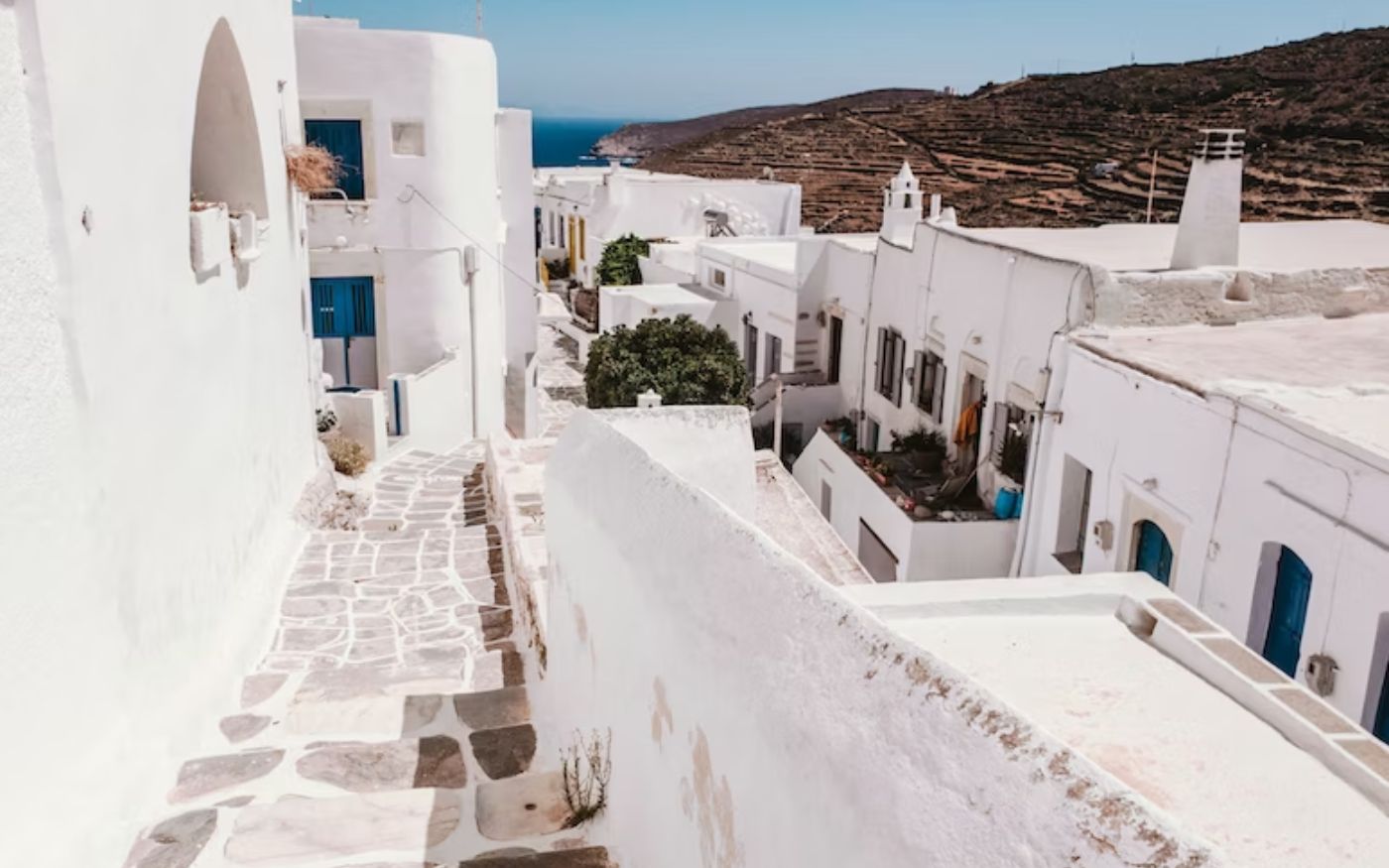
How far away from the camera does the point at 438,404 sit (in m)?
16.7

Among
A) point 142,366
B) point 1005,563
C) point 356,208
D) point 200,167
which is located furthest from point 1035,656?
point 356,208

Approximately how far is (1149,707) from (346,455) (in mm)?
10361

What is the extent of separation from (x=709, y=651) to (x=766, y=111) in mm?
105866

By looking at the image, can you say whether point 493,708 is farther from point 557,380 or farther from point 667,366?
point 557,380

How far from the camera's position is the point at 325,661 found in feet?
23.5

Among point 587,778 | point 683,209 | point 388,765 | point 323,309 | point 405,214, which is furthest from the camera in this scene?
point 683,209

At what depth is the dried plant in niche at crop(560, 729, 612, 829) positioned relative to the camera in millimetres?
4414

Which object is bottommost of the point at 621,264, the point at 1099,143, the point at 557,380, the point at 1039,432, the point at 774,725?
the point at 557,380

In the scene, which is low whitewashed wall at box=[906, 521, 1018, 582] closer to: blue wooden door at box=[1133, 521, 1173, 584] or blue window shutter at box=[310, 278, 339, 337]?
blue wooden door at box=[1133, 521, 1173, 584]

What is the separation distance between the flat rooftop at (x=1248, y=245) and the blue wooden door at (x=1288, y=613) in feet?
17.4

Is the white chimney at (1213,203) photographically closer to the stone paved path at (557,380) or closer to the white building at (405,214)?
the white building at (405,214)

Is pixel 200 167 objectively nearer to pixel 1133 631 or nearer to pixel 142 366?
pixel 142 366

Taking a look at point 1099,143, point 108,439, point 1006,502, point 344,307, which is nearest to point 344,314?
point 344,307

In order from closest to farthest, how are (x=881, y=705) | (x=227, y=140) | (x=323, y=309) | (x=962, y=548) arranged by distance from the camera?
(x=881, y=705)
(x=227, y=140)
(x=962, y=548)
(x=323, y=309)
